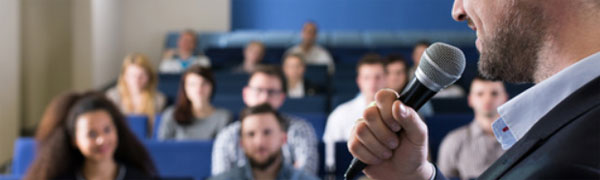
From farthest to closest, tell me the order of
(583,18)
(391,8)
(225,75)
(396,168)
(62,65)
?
(391,8) → (62,65) → (225,75) → (396,168) → (583,18)

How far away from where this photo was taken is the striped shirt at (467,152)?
8.79ft

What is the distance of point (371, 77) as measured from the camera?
3127mm

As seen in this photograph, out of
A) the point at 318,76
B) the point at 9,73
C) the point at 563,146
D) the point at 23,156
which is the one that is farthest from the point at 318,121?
the point at 563,146

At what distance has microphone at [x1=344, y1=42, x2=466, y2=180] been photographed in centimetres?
66

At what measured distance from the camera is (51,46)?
16.9 feet

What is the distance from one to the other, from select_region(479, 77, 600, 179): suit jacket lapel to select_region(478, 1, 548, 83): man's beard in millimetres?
80

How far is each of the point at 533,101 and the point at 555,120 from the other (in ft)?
0.31

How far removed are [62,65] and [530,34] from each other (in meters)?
5.22

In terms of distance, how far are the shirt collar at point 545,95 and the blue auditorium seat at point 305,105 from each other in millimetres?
3120

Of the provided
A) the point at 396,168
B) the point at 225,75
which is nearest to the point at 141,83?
the point at 225,75

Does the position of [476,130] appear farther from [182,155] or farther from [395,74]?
[182,155]

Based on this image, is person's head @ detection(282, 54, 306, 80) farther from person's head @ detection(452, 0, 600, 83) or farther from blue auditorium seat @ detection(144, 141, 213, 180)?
person's head @ detection(452, 0, 600, 83)

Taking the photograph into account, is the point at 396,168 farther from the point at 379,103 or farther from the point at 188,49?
the point at 188,49

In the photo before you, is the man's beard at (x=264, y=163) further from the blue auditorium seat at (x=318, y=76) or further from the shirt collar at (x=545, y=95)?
the blue auditorium seat at (x=318, y=76)
